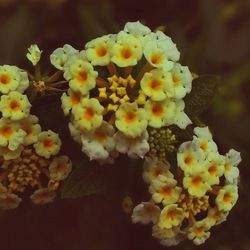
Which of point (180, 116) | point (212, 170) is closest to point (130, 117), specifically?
point (180, 116)

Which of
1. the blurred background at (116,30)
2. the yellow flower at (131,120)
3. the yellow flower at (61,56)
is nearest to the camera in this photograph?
the yellow flower at (131,120)

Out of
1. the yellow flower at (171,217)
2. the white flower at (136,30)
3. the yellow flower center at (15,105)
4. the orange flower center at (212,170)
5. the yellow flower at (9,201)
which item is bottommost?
the yellow flower at (9,201)

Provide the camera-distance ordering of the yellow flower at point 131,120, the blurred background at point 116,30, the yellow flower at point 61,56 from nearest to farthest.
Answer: the yellow flower at point 131,120 → the yellow flower at point 61,56 → the blurred background at point 116,30

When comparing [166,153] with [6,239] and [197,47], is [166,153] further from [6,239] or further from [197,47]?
[6,239]

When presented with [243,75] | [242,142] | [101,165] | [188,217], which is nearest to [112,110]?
[101,165]

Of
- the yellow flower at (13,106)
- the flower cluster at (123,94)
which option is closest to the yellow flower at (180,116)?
the flower cluster at (123,94)

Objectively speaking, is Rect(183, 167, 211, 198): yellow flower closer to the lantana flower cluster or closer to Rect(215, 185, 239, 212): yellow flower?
Rect(215, 185, 239, 212): yellow flower

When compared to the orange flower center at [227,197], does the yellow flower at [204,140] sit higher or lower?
higher

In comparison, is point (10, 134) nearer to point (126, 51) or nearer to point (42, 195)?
point (42, 195)

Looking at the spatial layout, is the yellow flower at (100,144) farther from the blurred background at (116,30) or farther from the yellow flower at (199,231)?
the blurred background at (116,30)
